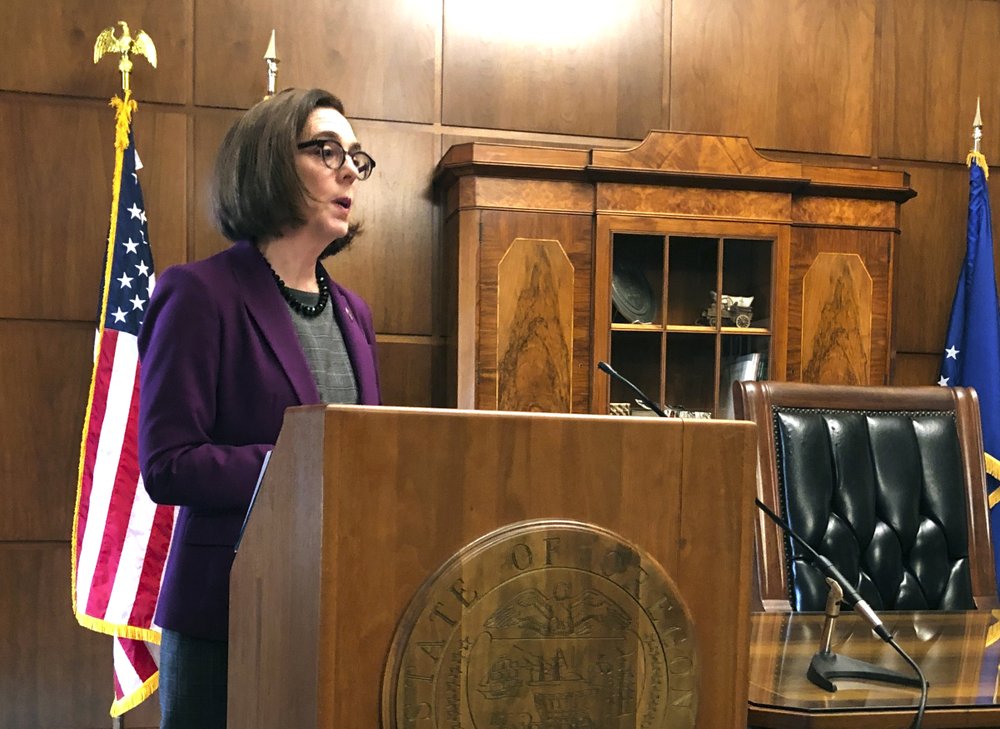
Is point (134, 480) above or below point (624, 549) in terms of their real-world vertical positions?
below

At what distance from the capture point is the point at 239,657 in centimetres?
116

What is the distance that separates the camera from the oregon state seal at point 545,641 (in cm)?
87

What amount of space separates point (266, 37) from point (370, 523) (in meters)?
3.11

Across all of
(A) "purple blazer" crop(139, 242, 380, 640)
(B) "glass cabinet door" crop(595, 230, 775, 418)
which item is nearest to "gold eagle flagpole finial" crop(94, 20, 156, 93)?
(B) "glass cabinet door" crop(595, 230, 775, 418)

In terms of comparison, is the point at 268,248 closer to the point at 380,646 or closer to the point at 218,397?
the point at 218,397

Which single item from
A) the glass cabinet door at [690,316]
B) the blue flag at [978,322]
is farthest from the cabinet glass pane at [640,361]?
the blue flag at [978,322]

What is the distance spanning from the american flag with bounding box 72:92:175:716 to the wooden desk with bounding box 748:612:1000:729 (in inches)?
72.5

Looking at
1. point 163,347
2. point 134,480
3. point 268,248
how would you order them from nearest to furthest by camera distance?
point 163,347 → point 268,248 → point 134,480

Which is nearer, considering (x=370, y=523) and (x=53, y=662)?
(x=370, y=523)

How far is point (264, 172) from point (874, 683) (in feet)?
4.16

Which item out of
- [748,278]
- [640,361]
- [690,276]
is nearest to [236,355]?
[640,361]

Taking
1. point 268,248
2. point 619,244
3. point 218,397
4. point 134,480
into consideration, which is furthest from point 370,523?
point 619,244

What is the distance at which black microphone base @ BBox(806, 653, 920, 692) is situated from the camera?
4.18ft

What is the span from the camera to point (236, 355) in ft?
5.53
